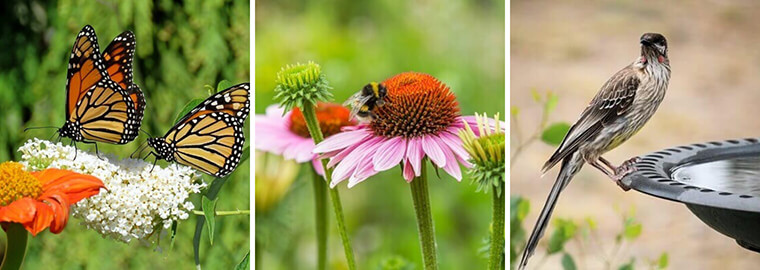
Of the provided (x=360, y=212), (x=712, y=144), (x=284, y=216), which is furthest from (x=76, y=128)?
(x=712, y=144)

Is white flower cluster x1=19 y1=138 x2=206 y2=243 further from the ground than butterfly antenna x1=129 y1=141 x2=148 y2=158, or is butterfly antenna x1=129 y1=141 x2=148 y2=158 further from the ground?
butterfly antenna x1=129 y1=141 x2=148 y2=158

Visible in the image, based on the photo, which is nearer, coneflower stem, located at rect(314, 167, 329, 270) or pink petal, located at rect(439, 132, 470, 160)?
pink petal, located at rect(439, 132, 470, 160)

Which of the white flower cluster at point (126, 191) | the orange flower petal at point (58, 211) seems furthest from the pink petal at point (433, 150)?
the orange flower petal at point (58, 211)

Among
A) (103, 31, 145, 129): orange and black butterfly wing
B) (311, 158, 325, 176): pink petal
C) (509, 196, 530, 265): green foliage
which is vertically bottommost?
(509, 196, 530, 265): green foliage

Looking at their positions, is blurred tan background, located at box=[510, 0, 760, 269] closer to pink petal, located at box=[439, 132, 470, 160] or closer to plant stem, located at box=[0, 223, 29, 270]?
pink petal, located at box=[439, 132, 470, 160]

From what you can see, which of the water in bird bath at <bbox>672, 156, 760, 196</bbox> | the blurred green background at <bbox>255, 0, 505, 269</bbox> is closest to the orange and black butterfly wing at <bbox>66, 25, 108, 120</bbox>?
the blurred green background at <bbox>255, 0, 505, 269</bbox>

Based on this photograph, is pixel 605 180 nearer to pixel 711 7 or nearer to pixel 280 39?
pixel 711 7
